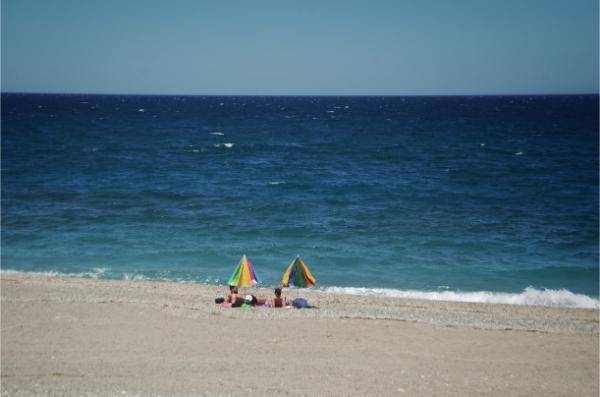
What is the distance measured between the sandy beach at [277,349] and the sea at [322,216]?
12.2 ft

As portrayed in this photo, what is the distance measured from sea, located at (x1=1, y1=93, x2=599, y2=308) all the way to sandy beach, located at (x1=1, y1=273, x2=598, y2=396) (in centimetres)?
371

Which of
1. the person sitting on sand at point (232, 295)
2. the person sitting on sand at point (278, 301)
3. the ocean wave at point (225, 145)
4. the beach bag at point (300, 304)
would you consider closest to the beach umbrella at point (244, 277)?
the person sitting on sand at point (232, 295)

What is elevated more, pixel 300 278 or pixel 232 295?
pixel 300 278

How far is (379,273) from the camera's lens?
1809 cm

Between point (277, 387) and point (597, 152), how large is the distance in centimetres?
4587

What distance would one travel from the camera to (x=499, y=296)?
16312 mm

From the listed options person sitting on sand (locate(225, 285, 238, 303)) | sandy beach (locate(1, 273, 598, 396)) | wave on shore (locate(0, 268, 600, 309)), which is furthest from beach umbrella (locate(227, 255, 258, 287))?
wave on shore (locate(0, 268, 600, 309))

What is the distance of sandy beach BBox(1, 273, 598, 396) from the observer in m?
8.79

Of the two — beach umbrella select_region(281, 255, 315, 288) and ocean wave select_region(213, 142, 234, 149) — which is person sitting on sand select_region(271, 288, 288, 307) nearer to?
beach umbrella select_region(281, 255, 315, 288)

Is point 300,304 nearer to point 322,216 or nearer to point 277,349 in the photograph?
point 277,349

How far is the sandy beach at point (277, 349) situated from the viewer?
8.79 m

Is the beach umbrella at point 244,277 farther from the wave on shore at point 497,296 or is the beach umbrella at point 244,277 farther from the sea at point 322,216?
the sea at point 322,216

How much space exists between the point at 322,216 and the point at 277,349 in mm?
14802

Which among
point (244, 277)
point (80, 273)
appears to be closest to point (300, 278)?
point (244, 277)
